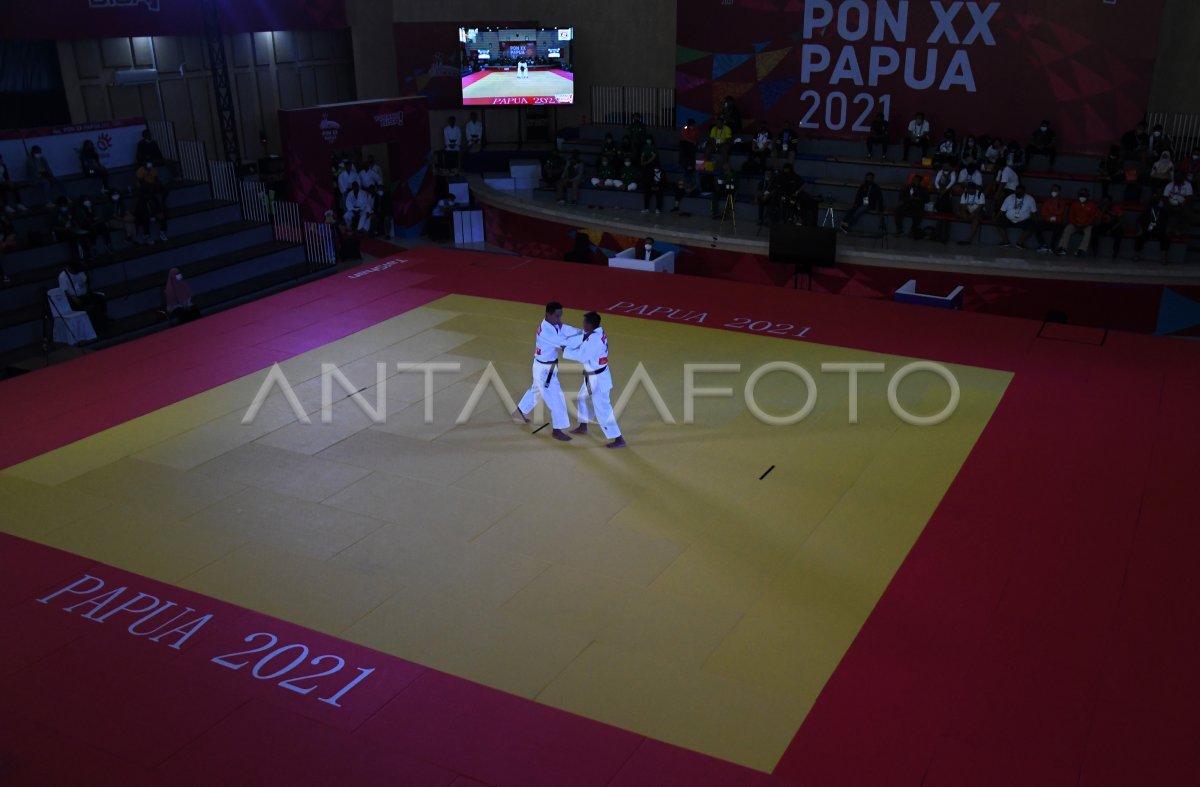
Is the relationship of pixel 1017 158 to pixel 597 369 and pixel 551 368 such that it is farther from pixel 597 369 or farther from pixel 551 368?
pixel 551 368

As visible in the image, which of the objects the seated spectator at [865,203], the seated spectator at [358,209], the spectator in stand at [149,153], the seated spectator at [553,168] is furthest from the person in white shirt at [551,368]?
the seated spectator at [358,209]

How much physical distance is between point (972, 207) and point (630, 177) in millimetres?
6659

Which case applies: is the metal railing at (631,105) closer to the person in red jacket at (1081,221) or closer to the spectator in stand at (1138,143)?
the spectator in stand at (1138,143)

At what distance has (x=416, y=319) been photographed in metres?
14.2

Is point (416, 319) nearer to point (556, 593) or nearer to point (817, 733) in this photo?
point (556, 593)

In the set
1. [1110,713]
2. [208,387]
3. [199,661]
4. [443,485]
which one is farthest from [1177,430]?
[208,387]

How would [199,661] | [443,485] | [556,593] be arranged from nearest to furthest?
[199,661]
[556,593]
[443,485]


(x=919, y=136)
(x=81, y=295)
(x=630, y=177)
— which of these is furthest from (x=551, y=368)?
(x=919, y=136)

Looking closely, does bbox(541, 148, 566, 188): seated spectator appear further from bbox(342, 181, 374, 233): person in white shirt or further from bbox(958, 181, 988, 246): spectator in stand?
bbox(958, 181, 988, 246): spectator in stand

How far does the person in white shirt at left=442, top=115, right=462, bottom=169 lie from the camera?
24.2m

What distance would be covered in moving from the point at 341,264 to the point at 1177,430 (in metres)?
14.6

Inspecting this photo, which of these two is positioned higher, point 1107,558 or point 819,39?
point 819,39

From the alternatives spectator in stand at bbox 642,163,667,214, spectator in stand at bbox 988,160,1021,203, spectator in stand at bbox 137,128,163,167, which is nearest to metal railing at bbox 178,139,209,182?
spectator in stand at bbox 137,128,163,167

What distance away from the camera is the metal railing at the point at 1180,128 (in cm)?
1833
